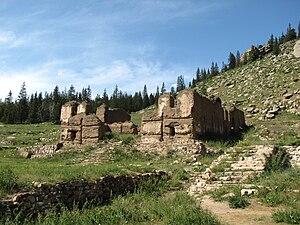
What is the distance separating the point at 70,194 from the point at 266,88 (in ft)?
185

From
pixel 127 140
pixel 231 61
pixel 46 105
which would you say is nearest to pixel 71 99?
pixel 46 105

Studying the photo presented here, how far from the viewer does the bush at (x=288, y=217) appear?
28.2 feet

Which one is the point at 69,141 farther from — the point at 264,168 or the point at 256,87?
the point at 256,87

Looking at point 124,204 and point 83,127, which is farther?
point 83,127

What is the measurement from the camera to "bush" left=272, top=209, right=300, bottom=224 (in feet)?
28.2

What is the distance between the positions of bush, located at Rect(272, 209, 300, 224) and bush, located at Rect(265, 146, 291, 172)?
6.41 metres

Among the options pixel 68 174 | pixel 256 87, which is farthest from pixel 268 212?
pixel 256 87

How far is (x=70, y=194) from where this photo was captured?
1089 cm

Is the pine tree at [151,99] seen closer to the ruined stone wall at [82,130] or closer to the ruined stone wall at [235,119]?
the ruined stone wall at [235,119]

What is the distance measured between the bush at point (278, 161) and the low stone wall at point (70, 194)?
5209 millimetres

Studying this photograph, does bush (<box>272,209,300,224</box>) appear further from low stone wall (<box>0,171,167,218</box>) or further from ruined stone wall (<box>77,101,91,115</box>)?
ruined stone wall (<box>77,101,91,115</box>)

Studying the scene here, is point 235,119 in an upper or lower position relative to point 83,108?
lower

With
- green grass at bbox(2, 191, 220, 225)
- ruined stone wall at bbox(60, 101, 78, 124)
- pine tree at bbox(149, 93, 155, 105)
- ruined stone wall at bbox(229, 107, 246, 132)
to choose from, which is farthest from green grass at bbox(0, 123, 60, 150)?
pine tree at bbox(149, 93, 155, 105)

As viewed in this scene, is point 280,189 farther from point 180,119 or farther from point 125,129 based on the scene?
point 125,129
